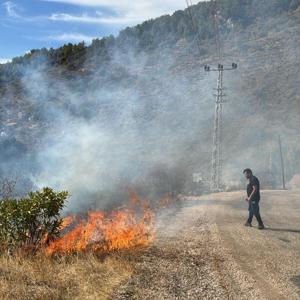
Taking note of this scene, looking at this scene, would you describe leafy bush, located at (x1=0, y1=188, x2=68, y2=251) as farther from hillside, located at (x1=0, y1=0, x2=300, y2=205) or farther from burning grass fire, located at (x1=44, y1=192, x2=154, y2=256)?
hillside, located at (x1=0, y1=0, x2=300, y2=205)

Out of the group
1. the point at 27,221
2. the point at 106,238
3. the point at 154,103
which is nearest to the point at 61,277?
the point at 27,221

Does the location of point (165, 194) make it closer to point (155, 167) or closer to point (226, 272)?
point (155, 167)

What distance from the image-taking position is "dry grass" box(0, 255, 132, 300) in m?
7.27

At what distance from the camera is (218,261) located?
9.70 m

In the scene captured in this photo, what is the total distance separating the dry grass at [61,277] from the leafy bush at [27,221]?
2.75 feet

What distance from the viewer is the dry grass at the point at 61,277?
727 cm

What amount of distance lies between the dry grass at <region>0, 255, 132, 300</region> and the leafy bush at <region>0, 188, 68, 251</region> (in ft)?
2.75

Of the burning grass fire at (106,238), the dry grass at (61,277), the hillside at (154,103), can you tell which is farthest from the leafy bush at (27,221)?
the hillside at (154,103)

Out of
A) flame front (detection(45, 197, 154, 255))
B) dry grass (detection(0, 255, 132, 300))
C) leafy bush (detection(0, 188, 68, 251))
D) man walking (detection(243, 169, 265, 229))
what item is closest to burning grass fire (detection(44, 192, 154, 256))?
flame front (detection(45, 197, 154, 255))

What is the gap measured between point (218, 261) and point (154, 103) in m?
47.3

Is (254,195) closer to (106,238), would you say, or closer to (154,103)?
(106,238)

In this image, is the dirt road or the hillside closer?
the dirt road

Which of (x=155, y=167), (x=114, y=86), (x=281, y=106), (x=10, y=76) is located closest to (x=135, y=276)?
(x=155, y=167)

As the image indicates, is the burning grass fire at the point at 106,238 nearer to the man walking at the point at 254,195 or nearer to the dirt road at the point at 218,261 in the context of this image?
the dirt road at the point at 218,261
